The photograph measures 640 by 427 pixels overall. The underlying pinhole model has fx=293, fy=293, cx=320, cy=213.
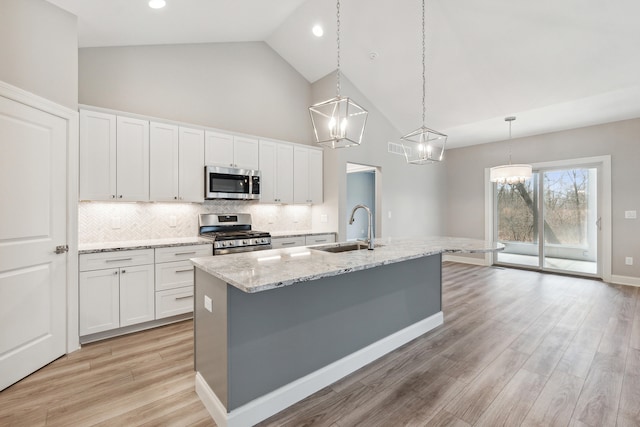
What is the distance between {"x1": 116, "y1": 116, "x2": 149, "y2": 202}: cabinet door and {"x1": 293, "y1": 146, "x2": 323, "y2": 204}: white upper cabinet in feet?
6.89

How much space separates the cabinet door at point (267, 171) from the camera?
435 centimetres

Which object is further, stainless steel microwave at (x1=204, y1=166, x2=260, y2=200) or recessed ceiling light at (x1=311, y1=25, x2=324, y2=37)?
recessed ceiling light at (x1=311, y1=25, x2=324, y2=37)

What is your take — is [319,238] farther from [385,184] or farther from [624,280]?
[624,280]

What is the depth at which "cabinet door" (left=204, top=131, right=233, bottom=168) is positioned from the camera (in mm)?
3814

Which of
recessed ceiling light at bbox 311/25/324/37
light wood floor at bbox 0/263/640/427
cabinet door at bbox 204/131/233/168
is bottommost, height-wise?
light wood floor at bbox 0/263/640/427

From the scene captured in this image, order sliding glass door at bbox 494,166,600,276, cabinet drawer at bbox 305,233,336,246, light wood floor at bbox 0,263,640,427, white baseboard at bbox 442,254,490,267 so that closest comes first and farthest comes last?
light wood floor at bbox 0,263,640,427, cabinet drawer at bbox 305,233,336,246, sliding glass door at bbox 494,166,600,276, white baseboard at bbox 442,254,490,267

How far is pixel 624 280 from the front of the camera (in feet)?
16.3

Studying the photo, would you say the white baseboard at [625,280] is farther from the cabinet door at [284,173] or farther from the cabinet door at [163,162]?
the cabinet door at [163,162]

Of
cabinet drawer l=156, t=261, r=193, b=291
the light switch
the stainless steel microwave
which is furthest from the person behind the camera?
the stainless steel microwave

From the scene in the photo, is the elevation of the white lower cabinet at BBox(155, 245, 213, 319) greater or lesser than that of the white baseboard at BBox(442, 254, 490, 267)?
greater

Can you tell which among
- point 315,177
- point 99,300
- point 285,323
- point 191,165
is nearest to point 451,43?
point 315,177

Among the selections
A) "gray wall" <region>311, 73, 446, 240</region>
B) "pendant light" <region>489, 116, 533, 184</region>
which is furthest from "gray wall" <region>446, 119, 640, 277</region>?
"pendant light" <region>489, 116, 533, 184</region>

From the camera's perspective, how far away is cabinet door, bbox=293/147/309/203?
4723 millimetres

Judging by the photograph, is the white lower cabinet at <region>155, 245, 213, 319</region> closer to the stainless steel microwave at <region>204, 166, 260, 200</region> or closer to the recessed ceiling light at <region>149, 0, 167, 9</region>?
the stainless steel microwave at <region>204, 166, 260, 200</region>
